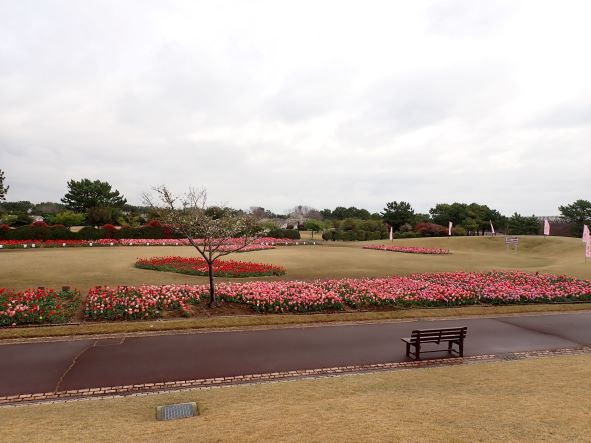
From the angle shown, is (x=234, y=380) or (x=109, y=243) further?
(x=109, y=243)

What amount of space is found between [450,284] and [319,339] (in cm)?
942

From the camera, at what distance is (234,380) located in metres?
7.90

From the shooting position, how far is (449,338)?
9.76 meters

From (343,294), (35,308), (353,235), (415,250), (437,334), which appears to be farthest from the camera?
(353,235)

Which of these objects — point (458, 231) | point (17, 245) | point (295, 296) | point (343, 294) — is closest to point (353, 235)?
point (458, 231)

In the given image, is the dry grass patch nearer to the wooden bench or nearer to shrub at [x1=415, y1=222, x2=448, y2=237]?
the wooden bench

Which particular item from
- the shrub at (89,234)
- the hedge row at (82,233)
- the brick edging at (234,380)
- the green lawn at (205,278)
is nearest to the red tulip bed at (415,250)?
the green lawn at (205,278)

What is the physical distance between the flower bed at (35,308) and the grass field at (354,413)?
5.85 metres

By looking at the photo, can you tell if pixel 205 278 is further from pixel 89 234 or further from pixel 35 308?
pixel 89 234

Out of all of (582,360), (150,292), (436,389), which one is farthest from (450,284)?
(150,292)

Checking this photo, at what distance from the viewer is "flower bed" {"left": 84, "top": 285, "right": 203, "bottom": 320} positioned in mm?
12172

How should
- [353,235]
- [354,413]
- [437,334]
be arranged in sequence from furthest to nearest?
1. [353,235]
2. [437,334]
3. [354,413]

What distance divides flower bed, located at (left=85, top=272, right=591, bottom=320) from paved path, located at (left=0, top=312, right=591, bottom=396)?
1.86 metres

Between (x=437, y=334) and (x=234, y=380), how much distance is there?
5198 millimetres
